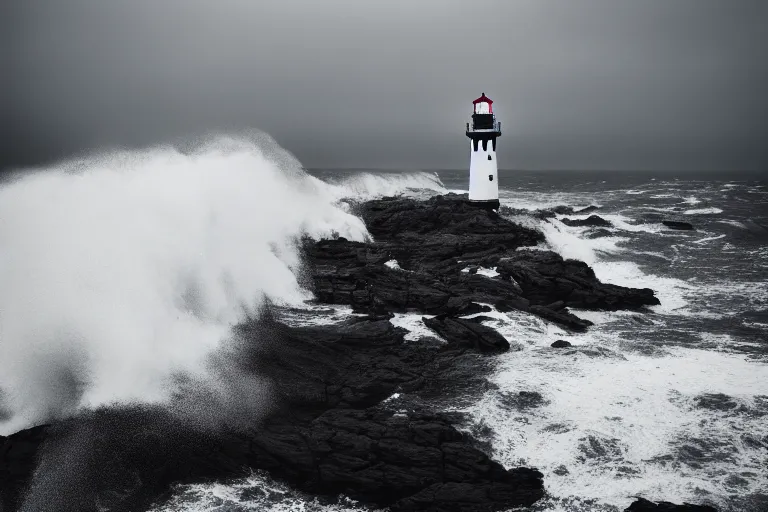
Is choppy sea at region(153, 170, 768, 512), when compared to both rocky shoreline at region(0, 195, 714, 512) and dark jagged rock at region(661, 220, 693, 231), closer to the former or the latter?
rocky shoreline at region(0, 195, 714, 512)

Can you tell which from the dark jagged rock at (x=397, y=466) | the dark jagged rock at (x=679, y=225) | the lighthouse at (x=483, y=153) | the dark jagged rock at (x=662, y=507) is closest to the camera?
the dark jagged rock at (x=662, y=507)

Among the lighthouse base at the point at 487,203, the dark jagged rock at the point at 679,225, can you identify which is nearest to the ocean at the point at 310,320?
the lighthouse base at the point at 487,203

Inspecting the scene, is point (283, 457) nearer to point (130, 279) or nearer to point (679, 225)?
point (130, 279)

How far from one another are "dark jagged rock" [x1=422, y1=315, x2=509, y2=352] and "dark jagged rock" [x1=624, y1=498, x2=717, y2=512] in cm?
532

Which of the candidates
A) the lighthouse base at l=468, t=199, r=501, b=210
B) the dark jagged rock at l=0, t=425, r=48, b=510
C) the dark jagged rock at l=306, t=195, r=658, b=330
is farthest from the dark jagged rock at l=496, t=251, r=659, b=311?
the dark jagged rock at l=0, t=425, r=48, b=510

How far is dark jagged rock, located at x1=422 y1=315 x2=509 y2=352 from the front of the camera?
13.2m

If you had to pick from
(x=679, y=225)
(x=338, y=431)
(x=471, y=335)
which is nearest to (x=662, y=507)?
(x=338, y=431)

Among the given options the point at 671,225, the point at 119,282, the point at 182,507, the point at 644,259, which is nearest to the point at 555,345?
the point at 182,507

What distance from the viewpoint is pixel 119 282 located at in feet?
39.8

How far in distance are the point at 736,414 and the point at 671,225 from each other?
2601 cm

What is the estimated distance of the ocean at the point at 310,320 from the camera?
8.84 m

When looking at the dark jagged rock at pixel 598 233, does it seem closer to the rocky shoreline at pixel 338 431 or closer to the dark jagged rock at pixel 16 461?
the rocky shoreline at pixel 338 431

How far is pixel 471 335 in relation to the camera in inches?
527

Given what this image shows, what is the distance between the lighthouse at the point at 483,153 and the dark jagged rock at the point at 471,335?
1670 centimetres
